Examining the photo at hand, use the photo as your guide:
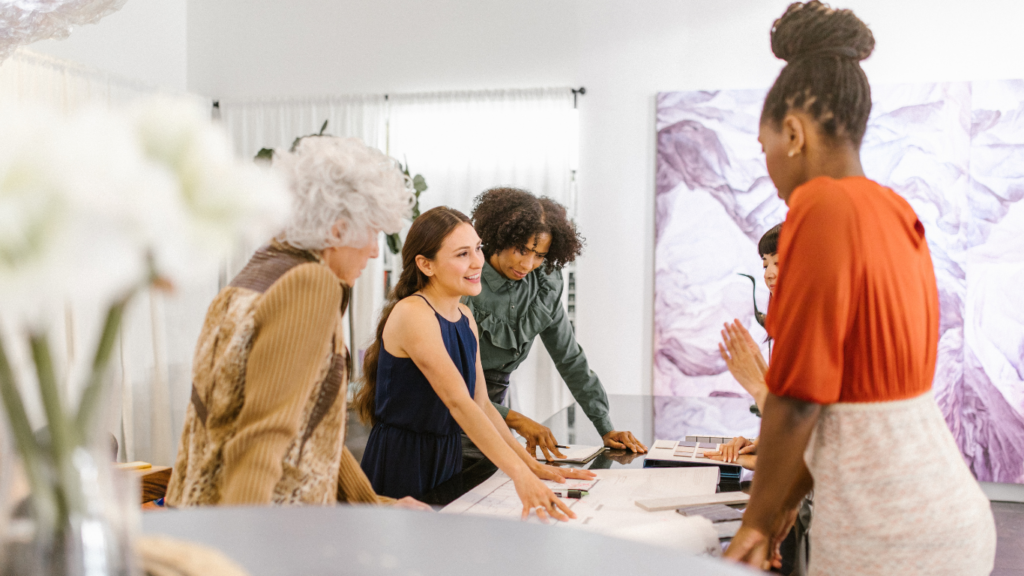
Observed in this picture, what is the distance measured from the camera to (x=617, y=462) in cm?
226

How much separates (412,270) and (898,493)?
63.1 inches

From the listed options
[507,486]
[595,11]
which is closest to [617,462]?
[507,486]

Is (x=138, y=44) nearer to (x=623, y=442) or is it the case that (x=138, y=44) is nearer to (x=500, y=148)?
(x=500, y=148)

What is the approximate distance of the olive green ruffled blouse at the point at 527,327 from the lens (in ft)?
10.3

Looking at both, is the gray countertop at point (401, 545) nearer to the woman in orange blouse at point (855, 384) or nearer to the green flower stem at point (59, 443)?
the green flower stem at point (59, 443)

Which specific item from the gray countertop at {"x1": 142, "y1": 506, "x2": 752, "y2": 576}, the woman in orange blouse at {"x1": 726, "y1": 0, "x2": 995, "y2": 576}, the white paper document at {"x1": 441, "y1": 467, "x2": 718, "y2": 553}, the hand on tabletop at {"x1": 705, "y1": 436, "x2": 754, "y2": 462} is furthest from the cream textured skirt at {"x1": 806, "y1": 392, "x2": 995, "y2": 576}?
the hand on tabletop at {"x1": 705, "y1": 436, "x2": 754, "y2": 462}

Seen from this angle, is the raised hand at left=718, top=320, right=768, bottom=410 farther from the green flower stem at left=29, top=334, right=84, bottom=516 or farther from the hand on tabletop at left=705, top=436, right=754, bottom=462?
the green flower stem at left=29, top=334, right=84, bottom=516

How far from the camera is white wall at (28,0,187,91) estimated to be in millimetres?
4902

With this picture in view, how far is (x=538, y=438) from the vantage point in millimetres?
2361

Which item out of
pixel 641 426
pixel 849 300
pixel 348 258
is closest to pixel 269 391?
pixel 348 258

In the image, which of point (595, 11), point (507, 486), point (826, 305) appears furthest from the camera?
point (595, 11)

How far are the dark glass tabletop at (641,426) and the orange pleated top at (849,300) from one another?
0.86m

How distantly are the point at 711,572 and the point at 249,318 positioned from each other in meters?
0.77

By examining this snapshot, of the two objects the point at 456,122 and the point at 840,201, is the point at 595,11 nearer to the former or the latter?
the point at 456,122
